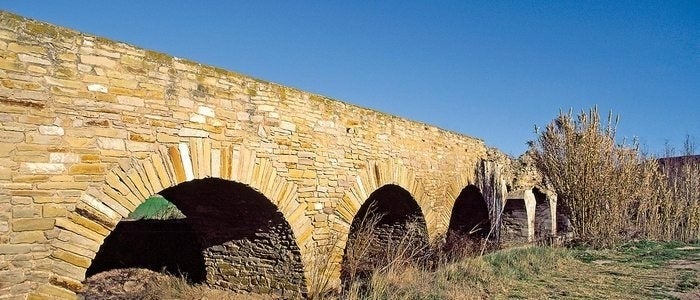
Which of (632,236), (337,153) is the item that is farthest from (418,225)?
(632,236)

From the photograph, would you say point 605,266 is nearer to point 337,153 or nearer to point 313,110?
point 337,153

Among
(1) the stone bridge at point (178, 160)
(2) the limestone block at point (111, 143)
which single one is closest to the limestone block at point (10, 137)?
(1) the stone bridge at point (178, 160)

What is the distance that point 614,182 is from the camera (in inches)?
354

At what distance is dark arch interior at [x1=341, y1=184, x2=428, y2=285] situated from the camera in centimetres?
844

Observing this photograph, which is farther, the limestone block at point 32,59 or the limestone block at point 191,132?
the limestone block at point 191,132

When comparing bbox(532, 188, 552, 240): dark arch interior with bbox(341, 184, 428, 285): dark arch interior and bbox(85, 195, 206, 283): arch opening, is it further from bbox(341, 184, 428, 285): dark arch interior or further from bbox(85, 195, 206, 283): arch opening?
bbox(85, 195, 206, 283): arch opening

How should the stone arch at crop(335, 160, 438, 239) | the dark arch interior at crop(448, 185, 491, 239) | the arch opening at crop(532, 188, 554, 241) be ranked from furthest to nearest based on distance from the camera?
the arch opening at crop(532, 188, 554, 241) → the dark arch interior at crop(448, 185, 491, 239) → the stone arch at crop(335, 160, 438, 239)

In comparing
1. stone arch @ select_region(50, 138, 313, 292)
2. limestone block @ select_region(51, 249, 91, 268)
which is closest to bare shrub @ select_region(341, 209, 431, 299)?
stone arch @ select_region(50, 138, 313, 292)

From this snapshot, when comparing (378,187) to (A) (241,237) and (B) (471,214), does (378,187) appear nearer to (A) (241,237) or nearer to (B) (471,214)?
(A) (241,237)

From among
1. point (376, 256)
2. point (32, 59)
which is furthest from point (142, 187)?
point (376, 256)

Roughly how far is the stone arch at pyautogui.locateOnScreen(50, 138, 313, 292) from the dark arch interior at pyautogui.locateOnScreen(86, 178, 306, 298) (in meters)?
0.25

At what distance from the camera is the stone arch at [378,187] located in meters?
6.96

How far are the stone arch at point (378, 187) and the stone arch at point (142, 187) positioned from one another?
1085mm

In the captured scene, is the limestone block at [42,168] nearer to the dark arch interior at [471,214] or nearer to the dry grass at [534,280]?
the dry grass at [534,280]
